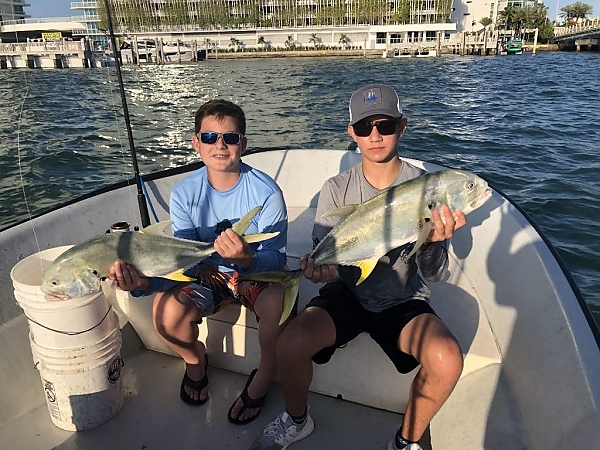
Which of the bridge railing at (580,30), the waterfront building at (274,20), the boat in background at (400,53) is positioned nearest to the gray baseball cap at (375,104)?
the boat in background at (400,53)

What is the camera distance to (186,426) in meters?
2.57

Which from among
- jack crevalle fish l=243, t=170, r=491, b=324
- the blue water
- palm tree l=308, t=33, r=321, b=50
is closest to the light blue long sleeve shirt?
jack crevalle fish l=243, t=170, r=491, b=324

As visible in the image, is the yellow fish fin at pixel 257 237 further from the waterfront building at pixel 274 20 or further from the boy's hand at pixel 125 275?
the waterfront building at pixel 274 20

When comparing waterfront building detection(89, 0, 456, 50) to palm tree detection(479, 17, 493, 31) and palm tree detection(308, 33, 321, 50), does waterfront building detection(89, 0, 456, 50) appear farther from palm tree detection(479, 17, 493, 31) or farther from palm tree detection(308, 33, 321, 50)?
palm tree detection(479, 17, 493, 31)

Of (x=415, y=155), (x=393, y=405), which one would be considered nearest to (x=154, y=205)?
(x=393, y=405)

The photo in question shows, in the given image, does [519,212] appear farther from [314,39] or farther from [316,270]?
[314,39]

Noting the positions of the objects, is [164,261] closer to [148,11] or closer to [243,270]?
[243,270]

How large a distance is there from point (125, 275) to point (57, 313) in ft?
1.33

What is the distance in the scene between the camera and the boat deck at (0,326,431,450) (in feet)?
8.01

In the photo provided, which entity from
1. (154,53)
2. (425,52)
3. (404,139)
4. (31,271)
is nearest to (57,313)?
(31,271)

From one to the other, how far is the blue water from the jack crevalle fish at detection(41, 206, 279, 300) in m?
1.69

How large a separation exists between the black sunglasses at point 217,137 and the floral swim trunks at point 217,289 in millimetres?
765

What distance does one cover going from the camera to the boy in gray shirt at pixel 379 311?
6.86 feet

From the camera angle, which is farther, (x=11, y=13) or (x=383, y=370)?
(x=11, y=13)
